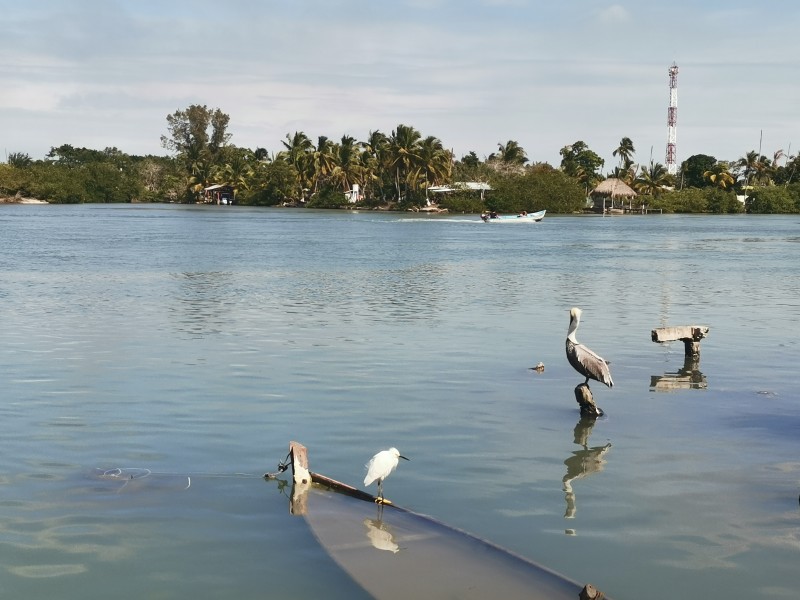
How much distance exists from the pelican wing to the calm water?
21.9 inches

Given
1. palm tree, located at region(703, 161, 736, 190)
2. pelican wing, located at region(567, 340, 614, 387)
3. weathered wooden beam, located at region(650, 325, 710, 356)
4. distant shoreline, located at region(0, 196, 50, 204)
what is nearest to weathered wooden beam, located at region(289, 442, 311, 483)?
pelican wing, located at region(567, 340, 614, 387)

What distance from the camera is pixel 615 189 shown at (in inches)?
5251

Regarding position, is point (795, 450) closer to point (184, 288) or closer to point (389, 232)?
point (184, 288)

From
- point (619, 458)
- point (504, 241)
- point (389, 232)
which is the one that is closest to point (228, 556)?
point (619, 458)

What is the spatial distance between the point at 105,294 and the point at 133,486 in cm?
1996

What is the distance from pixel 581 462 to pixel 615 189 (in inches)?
4936

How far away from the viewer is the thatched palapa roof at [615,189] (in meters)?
133

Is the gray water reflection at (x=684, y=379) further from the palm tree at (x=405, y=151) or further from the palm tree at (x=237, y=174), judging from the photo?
the palm tree at (x=237, y=174)

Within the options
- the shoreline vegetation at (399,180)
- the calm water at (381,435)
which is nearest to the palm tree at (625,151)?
the shoreline vegetation at (399,180)

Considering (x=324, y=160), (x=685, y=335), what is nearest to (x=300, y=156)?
(x=324, y=160)

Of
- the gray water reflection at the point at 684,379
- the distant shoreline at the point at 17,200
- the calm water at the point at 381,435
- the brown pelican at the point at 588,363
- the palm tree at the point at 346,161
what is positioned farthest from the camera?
the distant shoreline at the point at 17,200

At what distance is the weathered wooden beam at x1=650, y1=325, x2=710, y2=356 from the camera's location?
16844mm

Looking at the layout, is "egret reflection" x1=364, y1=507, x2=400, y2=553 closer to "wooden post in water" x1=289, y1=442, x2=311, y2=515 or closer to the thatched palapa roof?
"wooden post in water" x1=289, y1=442, x2=311, y2=515

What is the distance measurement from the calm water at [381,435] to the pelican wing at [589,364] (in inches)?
21.9
